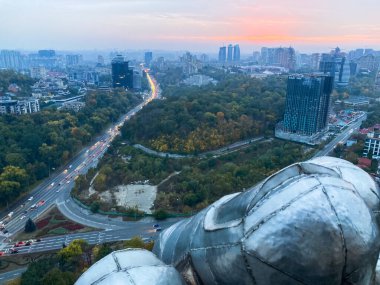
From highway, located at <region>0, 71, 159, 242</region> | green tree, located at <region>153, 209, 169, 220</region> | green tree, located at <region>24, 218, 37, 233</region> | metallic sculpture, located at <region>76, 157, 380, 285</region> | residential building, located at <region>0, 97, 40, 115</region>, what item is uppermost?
metallic sculpture, located at <region>76, 157, 380, 285</region>

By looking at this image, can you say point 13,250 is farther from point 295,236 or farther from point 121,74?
point 121,74

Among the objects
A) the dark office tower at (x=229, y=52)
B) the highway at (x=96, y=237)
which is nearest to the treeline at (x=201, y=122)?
the highway at (x=96, y=237)

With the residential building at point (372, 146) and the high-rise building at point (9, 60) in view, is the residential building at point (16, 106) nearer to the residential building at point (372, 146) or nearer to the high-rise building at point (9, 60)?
the residential building at point (372, 146)

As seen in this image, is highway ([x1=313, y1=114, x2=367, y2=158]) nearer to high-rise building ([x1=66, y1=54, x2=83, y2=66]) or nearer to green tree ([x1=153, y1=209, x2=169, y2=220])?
green tree ([x1=153, y1=209, x2=169, y2=220])

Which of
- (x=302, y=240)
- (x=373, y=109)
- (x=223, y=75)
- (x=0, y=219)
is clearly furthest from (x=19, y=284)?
(x=223, y=75)

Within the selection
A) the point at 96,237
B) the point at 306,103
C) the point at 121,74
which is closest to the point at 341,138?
the point at 306,103

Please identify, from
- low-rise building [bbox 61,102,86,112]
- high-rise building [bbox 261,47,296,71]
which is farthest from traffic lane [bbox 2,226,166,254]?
high-rise building [bbox 261,47,296,71]
